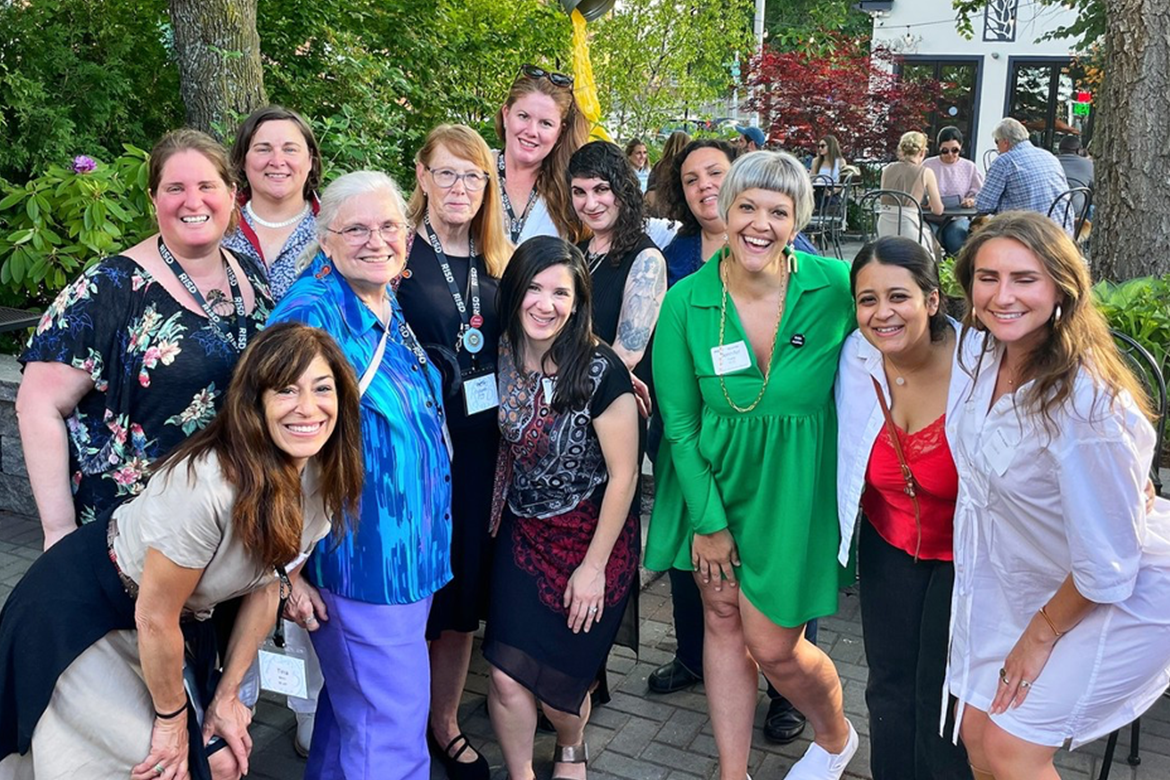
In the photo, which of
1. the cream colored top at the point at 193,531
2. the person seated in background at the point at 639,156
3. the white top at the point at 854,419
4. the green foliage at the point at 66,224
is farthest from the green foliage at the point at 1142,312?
the person seated in background at the point at 639,156

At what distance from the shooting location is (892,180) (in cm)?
1125

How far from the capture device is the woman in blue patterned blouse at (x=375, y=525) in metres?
2.69

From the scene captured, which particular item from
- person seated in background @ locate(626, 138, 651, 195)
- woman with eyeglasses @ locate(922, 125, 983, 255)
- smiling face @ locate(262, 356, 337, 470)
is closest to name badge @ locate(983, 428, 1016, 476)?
smiling face @ locate(262, 356, 337, 470)

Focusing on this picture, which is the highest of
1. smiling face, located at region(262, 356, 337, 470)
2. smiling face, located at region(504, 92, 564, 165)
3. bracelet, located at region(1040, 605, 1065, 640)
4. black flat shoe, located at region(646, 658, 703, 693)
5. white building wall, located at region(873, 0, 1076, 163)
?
white building wall, located at region(873, 0, 1076, 163)

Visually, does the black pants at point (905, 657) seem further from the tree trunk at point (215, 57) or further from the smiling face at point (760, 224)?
the tree trunk at point (215, 57)

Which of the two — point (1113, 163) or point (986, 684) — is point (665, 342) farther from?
point (1113, 163)

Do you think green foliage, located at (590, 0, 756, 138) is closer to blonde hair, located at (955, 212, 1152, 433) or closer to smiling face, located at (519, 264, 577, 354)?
smiling face, located at (519, 264, 577, 354)

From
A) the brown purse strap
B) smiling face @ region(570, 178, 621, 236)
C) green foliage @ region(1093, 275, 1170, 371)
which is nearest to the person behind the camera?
the brown purse strap

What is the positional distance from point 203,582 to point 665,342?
1446 millimetres

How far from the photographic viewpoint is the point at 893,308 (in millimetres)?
2650

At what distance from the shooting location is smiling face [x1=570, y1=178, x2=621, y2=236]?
3.53 meters

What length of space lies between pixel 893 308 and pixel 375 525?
1435 mm

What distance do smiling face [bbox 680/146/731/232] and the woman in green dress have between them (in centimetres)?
63

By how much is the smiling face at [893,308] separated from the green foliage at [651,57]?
9.56 metres
